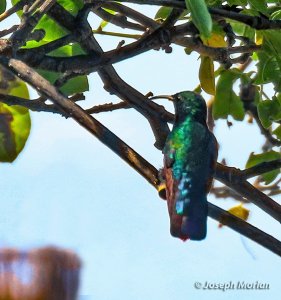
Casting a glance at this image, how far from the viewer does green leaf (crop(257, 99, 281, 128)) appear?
1654 millimetres

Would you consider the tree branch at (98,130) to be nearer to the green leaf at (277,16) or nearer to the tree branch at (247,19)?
the tree branch at (247,19)

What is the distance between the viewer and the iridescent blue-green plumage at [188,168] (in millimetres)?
1324

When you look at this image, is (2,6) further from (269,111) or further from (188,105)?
(269,111)

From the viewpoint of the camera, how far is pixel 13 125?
1.59 m

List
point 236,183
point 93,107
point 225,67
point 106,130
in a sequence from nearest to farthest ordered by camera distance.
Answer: point 106,130
point 236,183
point 93,107
point 225,67

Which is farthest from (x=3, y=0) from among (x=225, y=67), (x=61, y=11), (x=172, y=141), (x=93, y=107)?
(x=225, y=67)

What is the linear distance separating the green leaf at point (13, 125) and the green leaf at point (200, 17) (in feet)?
1.62

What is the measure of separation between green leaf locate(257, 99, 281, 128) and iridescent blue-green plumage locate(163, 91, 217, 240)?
3.9 inches

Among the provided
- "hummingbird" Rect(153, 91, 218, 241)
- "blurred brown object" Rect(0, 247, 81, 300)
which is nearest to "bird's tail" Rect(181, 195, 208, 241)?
"hummingbird" Rect(153, 91, 218, 241)

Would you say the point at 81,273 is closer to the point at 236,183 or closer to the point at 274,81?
the point at 236,183

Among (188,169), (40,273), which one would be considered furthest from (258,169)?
(40,273)

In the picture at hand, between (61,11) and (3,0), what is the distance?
10cm

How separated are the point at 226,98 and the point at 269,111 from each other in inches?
4.9

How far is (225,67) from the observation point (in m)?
1.70
